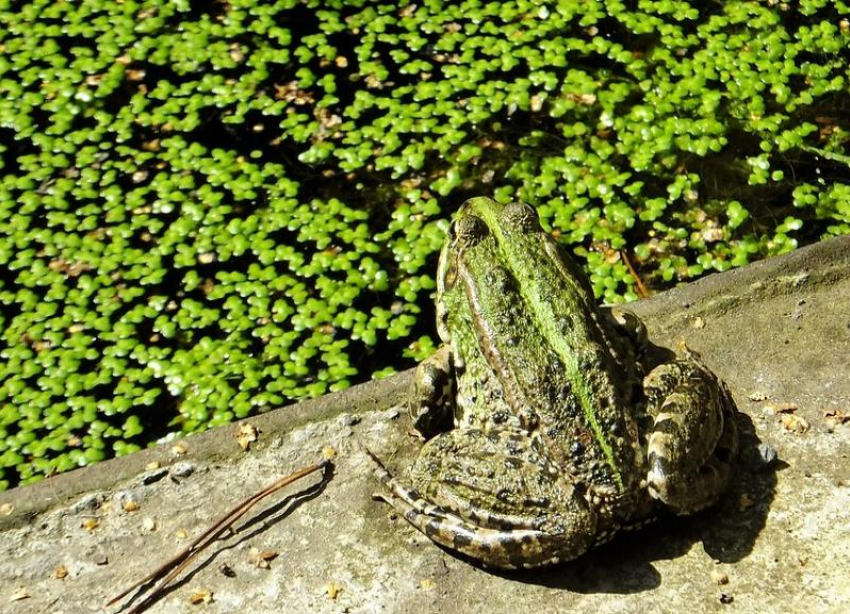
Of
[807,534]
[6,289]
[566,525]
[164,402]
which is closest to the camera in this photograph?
[566,525]

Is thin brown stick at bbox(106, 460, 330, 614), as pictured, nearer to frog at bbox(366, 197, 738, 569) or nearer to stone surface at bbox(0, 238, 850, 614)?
stone surface at bbox(0, 238, 850, 614)

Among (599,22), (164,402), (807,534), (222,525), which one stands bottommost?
(164,402)

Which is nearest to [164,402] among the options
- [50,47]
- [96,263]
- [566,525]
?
[96,263]

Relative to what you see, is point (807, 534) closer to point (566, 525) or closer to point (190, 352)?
point (566, 525)

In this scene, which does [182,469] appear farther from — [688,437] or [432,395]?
[688,437]

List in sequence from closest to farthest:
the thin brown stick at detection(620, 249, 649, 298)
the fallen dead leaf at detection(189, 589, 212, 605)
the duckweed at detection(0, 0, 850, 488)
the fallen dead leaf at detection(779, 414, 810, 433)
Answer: the fallen dead leaf at detection(189, 589, 212, 605) < the fallen dead leaf at detection(779, 414, 810, 433) < the duckweed at detection(0, 0, 850, 488) < the thin brown stick at detection(620, 249, 649, 298)

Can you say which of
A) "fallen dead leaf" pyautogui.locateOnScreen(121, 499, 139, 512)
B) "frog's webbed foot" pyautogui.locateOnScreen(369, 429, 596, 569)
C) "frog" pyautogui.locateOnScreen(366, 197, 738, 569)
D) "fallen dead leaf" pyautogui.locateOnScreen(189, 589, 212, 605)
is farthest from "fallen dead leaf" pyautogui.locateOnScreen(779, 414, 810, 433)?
"fallen dead leaf" pyautogui.locateOnScreen(121, 499, 139, 512)
